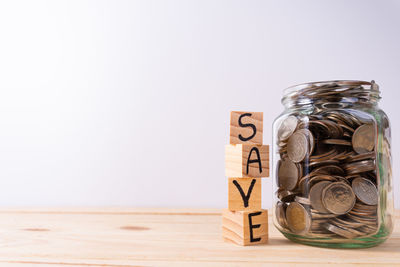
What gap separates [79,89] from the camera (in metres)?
1.15

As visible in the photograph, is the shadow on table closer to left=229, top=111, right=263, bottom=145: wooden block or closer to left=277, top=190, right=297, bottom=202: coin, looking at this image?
left=277, top=190, right=297, bottom=202: coin

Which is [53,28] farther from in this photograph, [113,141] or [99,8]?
[113,141]

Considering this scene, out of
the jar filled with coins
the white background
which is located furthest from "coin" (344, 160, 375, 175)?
the white background

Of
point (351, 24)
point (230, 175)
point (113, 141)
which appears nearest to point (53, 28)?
point (113, 141)

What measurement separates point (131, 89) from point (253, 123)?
636 millimetres

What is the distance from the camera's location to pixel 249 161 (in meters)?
0.60

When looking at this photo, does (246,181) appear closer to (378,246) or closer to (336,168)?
(336,168)

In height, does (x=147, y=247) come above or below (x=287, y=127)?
below

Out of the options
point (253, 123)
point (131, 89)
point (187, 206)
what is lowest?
point (187, 206)

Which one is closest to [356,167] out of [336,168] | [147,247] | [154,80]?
[336,168]

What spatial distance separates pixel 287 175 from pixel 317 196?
8 cm

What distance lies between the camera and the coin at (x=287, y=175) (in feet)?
1.94

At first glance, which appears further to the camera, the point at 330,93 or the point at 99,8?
the point at 99,8

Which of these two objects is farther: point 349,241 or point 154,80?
point 154,80
